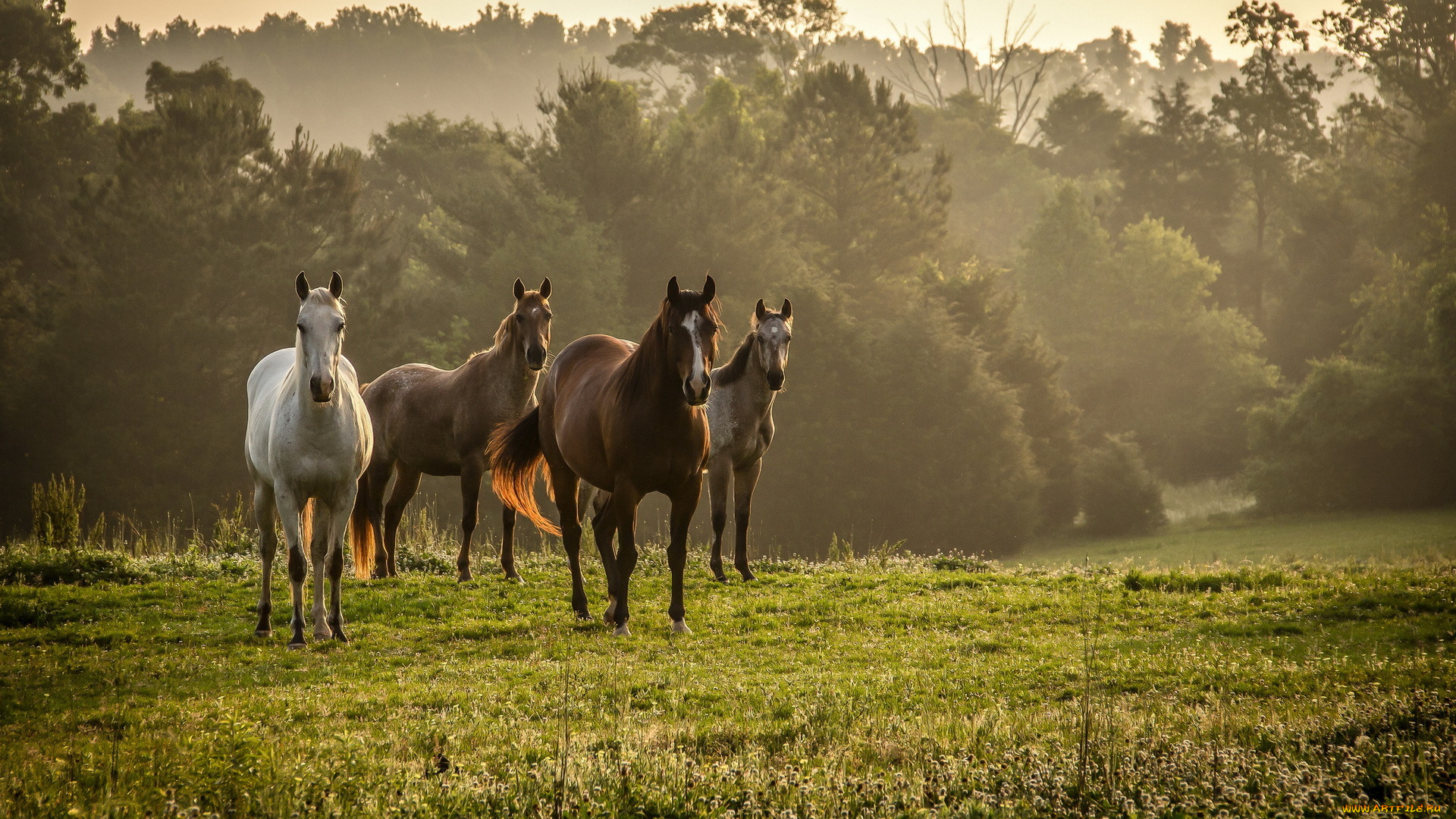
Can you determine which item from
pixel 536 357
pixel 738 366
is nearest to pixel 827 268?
pixel 738 366

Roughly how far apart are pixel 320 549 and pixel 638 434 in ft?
8.57

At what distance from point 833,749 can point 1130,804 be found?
139cm

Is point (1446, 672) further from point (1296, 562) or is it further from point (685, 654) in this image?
point (1296, 562)

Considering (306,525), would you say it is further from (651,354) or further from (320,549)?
(651,354)

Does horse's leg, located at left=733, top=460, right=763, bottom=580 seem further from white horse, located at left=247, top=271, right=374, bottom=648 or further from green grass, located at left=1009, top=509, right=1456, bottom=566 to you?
green grass, located at left=1009, top=509, right=1456, bottom=566

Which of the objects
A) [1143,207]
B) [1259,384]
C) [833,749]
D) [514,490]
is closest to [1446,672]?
[833,749]

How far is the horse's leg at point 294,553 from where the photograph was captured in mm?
7598

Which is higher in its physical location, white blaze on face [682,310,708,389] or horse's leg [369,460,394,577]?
white blaze on face [682,310,708,389]

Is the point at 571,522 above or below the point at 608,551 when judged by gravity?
above

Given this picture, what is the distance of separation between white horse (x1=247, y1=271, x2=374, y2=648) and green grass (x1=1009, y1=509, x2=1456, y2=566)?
16.2 metres

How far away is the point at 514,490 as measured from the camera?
31.9 ft

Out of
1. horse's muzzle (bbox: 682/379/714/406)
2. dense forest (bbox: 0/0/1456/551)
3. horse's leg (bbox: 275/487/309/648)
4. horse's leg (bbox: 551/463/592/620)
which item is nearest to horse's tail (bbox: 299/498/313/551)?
horse's leg (bbox: 275/487/309/648)

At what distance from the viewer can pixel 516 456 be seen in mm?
9617

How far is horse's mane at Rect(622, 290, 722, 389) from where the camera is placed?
25.7ft
